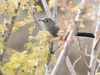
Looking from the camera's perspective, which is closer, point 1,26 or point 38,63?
point 38,63

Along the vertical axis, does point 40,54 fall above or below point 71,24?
below

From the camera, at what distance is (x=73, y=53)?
11.9 ft

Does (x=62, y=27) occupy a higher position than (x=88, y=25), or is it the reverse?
(x=62, y=27)

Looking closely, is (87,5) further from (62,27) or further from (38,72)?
(38,72)

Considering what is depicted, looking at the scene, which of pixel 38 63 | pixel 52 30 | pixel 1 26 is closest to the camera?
pixel 38 63

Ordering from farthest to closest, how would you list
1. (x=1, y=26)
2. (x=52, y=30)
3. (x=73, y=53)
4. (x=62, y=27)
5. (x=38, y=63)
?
(x=73, y=53) → (x=52, y=30) → (x=1, y=26) → (x=38, y=63) → (x=62, y=27)

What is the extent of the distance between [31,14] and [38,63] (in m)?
0.57

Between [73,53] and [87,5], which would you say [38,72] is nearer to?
[87,5]

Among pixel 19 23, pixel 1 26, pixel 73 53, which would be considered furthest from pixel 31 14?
pixel 73 53

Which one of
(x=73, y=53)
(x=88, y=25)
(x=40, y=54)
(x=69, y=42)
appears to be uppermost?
(x=69, y=42)

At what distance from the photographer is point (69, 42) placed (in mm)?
658

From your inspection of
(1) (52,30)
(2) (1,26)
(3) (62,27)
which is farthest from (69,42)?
(1) (52,30)

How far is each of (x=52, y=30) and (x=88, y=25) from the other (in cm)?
198

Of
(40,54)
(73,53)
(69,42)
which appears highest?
(69,42)
